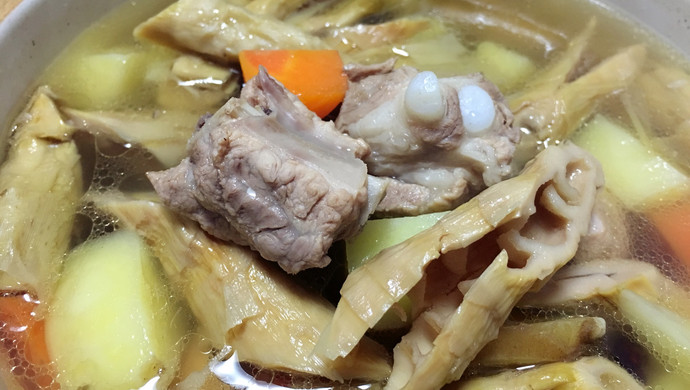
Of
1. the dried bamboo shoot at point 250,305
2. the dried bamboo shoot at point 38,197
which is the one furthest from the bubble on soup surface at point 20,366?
the dried bamboo shoot at point 250,305

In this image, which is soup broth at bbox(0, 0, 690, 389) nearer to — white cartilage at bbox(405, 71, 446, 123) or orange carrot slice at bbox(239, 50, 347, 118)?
orange carrot slice at bbox(239, 50, 347, 118)

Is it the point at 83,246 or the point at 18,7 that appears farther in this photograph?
the point at 18,7

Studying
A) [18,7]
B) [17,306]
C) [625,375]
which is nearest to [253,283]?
[17,306]

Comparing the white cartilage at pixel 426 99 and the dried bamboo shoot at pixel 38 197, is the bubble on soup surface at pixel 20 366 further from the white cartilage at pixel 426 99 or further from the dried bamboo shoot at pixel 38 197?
the white cartilage at pixel 426 99

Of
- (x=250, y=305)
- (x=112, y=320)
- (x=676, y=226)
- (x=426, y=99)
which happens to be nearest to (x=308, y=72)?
(x=426, y=99)

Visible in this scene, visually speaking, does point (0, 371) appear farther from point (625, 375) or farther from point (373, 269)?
point (625, 375)

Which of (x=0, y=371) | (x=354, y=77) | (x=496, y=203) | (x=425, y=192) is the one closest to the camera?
(x=496, y=203)
